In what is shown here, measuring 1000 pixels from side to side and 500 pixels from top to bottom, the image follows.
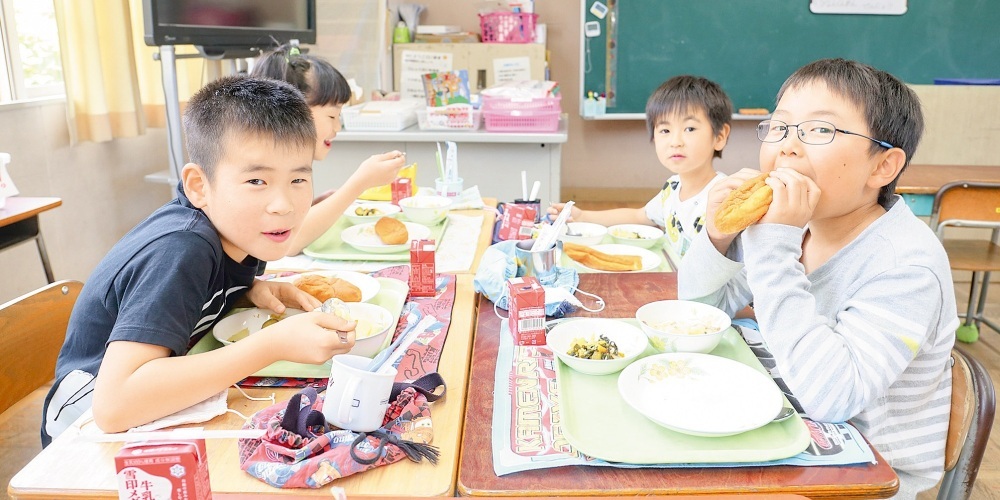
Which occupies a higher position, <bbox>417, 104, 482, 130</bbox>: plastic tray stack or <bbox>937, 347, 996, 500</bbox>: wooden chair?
<bbox>417, 104, 482, 130</bbox>: plastic tray stack

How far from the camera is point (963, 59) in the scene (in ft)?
15.5

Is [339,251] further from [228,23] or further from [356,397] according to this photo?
[228,23]

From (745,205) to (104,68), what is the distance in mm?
3208

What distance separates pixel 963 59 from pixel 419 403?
5150mm

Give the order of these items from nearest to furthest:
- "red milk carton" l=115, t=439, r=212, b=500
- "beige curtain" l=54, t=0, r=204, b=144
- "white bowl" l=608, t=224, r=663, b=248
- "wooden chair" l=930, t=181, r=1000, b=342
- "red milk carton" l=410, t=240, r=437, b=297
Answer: "red milk carton" l=115, t=439, r=212, b=500 → "red milk carton" l=410, t=240, r=437, b=297 → "white bowl" l=608, t=224, r=663, b=248 → "wooden chair" l=930, t=181, r=1000, b=342 → "beige curtain" l=54, t=0, r=204, b=144

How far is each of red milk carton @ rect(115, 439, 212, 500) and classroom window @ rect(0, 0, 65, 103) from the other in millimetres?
2976

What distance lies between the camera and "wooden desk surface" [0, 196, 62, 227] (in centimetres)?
235

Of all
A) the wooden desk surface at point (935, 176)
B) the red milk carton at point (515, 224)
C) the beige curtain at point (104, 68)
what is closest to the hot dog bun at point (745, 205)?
the red milk carton at point (515, 224)

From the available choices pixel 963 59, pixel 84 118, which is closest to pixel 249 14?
pixel 84 118

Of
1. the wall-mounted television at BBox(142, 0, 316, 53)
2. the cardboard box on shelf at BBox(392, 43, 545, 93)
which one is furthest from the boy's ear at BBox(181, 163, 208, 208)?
the cardboard box on shelf at BBox(392, 43, 545, 93)

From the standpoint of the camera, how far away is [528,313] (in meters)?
1.27

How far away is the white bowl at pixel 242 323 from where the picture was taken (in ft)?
4.17

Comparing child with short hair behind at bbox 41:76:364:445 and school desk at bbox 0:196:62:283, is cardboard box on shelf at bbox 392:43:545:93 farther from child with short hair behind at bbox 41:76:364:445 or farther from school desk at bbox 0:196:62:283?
child with short hair behind at bbox 41:76:364:445

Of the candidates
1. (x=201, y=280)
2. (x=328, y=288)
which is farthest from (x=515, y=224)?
(x=201, y=280)
